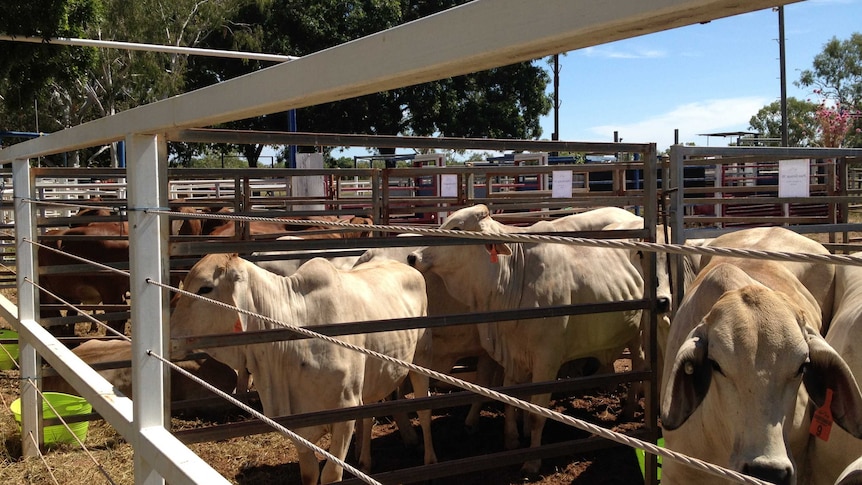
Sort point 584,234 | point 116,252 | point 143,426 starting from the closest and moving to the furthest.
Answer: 1. point 143,426
2. point 584,234
3. point 116,252

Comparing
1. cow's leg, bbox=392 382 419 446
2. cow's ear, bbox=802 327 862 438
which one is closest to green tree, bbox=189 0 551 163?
cow's leg, bbox=392 382 419 446

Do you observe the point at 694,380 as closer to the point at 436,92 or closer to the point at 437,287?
the point at 437,287

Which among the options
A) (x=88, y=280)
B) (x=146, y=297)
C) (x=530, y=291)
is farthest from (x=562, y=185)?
(x=146, y=297)

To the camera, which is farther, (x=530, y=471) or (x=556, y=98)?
(x=556, y=98)

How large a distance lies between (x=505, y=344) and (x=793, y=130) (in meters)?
44.4

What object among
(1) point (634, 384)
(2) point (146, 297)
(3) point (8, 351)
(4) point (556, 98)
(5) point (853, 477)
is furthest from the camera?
(4) point (556, 98)

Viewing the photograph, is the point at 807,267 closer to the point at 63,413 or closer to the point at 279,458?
the point at 279,458

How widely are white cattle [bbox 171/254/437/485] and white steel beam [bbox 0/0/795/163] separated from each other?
1937mm

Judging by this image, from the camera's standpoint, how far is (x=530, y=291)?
572 cm

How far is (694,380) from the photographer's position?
2.67 meters

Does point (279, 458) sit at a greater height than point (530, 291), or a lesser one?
lesser

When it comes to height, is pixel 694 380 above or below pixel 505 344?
above

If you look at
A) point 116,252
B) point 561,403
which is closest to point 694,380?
point 561,403

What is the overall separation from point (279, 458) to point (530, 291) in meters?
2.17
